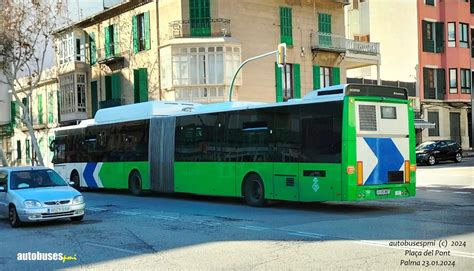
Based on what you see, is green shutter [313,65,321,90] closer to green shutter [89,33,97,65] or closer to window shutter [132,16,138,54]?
window shutter [132,16,138,54]

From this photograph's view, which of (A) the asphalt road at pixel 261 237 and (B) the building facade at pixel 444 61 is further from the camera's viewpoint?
(B) the building facade at pixel 444 61

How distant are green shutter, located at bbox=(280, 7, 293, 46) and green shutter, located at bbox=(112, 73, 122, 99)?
37.7 ft

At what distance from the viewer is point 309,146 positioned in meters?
14.8

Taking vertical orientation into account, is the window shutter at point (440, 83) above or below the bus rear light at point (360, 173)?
above

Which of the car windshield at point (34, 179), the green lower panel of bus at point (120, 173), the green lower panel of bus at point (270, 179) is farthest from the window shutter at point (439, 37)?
the car windshield at point (34, 179)

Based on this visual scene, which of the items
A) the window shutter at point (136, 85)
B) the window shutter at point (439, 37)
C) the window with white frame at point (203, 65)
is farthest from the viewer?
the window shutter at point (439, 37)

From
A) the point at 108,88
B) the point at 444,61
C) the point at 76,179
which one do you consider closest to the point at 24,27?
the point at 108,88

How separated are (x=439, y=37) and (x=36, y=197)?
1721 inches

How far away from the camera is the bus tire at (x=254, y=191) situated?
16.3 meters

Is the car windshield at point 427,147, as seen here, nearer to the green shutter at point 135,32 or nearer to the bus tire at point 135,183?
the green shutter at point 135,32

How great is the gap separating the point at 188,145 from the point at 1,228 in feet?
24.0

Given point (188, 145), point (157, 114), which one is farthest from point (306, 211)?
point (157, 114)

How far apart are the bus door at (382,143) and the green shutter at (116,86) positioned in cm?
2751

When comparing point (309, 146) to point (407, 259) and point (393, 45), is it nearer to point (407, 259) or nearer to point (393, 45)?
point (407, 259)
